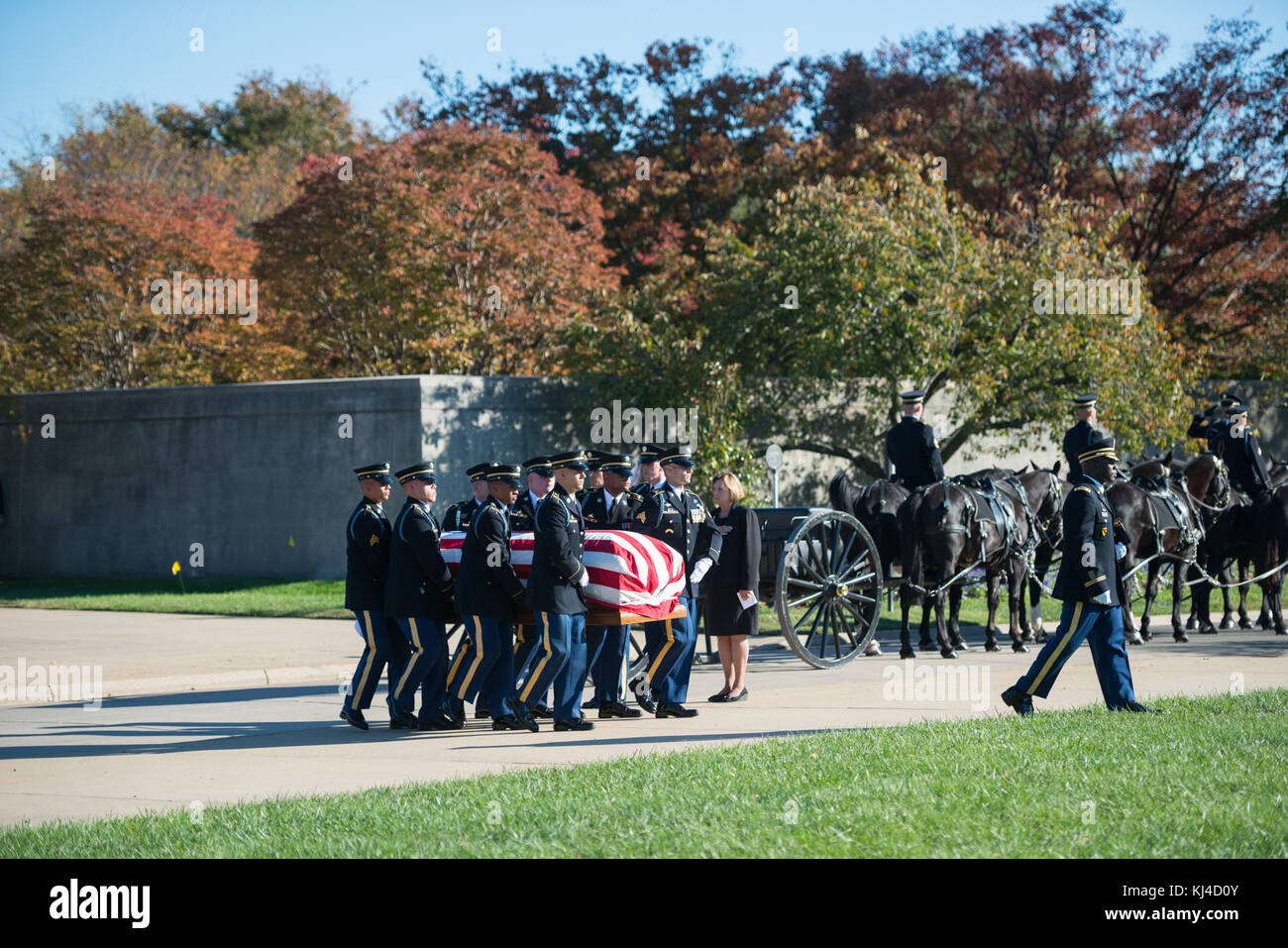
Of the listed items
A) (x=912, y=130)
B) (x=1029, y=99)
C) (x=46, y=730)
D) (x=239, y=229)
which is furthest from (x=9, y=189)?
(x=46, y=730)

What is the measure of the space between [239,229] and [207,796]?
33.6m

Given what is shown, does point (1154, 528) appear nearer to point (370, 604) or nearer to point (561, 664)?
point (561, 664)

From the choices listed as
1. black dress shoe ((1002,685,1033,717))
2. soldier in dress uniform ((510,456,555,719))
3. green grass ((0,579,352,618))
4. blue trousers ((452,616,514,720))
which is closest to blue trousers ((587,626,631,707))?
soldier in dress uniform ((510,456,555,719))

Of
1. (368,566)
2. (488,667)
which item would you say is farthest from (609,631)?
(368,566)

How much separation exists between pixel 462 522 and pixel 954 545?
4.98 m

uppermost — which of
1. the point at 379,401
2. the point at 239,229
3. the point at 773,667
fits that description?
the point at 239,229

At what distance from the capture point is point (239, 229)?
38.8 m

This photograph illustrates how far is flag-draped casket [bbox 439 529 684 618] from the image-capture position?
33.4 feet

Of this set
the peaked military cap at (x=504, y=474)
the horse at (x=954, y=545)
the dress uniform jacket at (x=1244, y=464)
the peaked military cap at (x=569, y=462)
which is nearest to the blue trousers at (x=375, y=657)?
the peaked military cap at (x=504, y=474)

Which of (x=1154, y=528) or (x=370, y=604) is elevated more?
(x=1154, y=528)

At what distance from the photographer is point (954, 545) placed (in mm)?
13945

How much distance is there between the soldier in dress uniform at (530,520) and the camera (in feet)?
34.8
